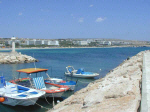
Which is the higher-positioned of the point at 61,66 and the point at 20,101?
the point at 20,101

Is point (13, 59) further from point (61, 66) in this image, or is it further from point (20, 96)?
point (20, 96)

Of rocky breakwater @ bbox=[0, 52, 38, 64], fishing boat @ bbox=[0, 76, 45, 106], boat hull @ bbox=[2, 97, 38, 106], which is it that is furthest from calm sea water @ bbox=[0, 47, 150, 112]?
rocky breakwater @ bbox=[0, 52, 38, 64]

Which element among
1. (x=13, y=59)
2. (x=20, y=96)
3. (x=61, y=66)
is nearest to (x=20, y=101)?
(x=20, y=96)

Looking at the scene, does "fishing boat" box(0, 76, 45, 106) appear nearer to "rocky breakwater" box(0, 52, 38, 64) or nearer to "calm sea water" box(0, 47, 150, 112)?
"calm sea water" box(0, 47, 150, 112)

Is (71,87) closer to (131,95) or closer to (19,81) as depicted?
(19,81)

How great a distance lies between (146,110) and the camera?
4457mm

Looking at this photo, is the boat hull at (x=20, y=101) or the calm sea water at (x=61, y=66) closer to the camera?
the boat hull at (x=20, y=101)

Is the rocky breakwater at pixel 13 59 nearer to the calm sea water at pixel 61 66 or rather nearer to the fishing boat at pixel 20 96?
the calm sea water at pixel 61 66

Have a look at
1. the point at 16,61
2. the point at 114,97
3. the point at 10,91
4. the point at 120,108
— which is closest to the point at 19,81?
the point at 10,91

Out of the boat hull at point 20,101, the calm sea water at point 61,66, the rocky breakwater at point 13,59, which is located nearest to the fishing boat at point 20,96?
the boat hull at point 20,101

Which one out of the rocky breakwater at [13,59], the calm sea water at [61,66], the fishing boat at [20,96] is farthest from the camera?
the rocky breakwater at [13,59]

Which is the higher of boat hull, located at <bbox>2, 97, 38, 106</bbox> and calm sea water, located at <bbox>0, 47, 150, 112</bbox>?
boat hull, located at <bbox>2, 97, 38, 106</bbox>

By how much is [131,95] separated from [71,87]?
33.3 ft

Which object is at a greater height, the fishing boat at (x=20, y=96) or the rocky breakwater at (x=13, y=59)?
the fishing boat at (x=20, y=96)
